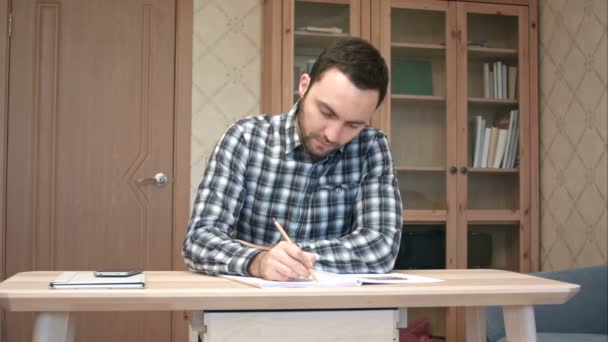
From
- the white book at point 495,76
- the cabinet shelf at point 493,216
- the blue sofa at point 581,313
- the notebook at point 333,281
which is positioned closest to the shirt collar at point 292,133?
the notebook at point 333,281

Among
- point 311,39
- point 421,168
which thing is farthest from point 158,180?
point 421,168

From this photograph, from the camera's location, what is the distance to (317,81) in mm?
1736

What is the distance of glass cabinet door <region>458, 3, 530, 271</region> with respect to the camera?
3.40 m

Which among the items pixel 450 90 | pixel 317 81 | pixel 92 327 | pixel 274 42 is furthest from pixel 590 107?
pixel 92 327

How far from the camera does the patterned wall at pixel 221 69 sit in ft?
11.3

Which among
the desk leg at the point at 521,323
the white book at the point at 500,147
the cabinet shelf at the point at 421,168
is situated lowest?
the desk leg at the point at 521,323

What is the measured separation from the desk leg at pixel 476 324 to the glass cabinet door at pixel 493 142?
5.72ft

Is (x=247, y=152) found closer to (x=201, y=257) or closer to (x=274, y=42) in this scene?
(x=201, y=257)

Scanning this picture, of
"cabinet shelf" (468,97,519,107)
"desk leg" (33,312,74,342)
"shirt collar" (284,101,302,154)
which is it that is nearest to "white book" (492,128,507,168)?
"cabinet shelf" (468,97,519,107)

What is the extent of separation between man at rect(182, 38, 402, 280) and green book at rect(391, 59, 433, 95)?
1.49 metres

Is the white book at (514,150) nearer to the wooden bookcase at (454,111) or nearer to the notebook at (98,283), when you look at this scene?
the wooden bookcase at (454,111)

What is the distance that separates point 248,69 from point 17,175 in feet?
3.87

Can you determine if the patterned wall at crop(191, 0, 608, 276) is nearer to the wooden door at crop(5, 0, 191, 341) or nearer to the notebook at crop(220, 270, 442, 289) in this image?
the wooden door at crop(5, 0, 191, 341)

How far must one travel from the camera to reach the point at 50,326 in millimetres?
1228
